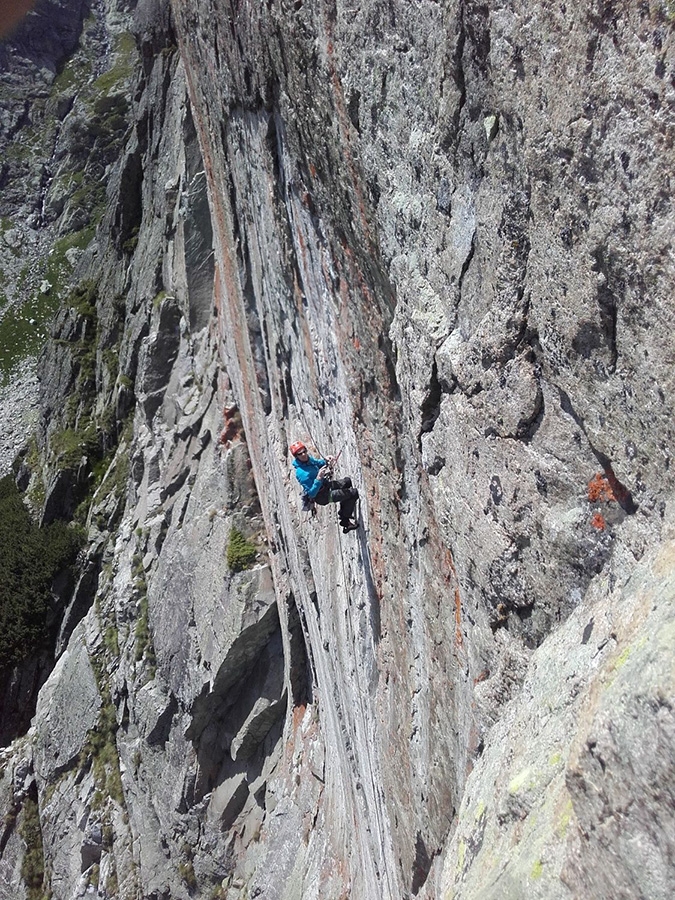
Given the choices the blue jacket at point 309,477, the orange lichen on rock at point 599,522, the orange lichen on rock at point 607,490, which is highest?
the blue jacket at point 309,477

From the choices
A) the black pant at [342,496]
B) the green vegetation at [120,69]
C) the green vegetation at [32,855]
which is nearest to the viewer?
the black pant at [342,496]

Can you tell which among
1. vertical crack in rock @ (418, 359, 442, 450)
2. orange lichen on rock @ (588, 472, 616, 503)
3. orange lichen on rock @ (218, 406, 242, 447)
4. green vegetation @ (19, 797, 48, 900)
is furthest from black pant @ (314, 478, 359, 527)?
green vegetation @ (19, 797, 48, 900)

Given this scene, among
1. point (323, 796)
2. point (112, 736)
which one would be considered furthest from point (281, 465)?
point (112, 736)

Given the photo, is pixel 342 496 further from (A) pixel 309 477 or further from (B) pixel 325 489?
(A) pixel 309 477

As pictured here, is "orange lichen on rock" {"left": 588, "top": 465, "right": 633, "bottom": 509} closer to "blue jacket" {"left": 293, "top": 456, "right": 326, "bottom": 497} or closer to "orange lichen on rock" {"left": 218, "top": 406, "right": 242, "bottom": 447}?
"blue jacket" {"left": 293, "top": 456, "right": 326, "bottom": 497}

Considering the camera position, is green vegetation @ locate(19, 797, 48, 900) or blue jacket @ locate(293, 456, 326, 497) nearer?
blue jacket @ locate(293, 456, 326, 497)

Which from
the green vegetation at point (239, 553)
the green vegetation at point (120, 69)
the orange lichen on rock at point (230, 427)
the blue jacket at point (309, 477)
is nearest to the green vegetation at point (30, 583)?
the orange lichen on rock at point (230, 427)

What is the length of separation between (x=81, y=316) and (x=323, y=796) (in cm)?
2539

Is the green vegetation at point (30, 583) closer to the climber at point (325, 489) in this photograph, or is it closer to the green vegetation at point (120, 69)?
the climber at point (325, 489)

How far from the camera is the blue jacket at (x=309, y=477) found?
9195 mm

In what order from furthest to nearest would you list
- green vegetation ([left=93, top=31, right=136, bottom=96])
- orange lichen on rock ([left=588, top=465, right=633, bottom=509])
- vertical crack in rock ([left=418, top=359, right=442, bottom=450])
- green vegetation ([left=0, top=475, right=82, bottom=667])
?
green vegetation ([left=93, top=31, right=136, bottom=96])
green vegetation ([left=0, top=475, right=82, bottom=667])
vertical crack in rock ([left=418, top=359, right=442, bottom=450])
orange lichen on rock ([left=588, top=465, right=633, bottom=509])

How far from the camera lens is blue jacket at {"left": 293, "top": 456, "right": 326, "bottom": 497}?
9195 mm

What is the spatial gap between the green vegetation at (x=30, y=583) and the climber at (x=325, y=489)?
18.8m

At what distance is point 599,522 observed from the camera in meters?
4.25
